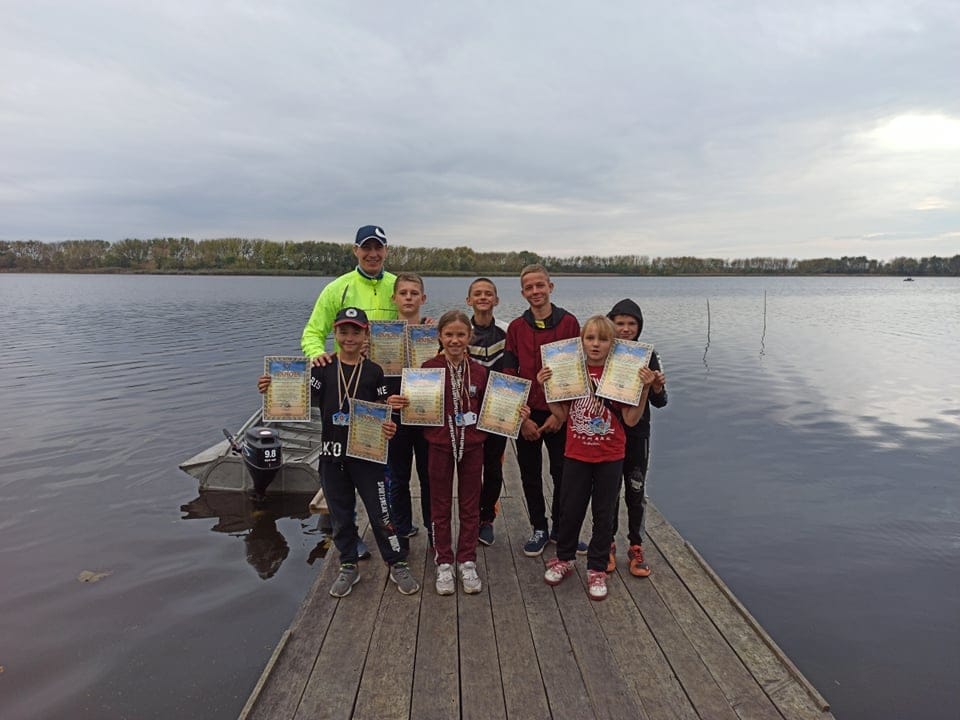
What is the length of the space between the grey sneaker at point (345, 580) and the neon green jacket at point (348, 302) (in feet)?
5.76

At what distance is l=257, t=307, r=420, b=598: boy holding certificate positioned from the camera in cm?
405

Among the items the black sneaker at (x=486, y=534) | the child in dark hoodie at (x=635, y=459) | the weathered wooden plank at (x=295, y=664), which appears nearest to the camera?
the weathered wooden plank at (x=295, y=664)

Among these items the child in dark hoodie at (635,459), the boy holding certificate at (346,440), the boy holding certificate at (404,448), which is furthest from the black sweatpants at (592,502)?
the boy holding certificate at (346,440)

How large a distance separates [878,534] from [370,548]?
25.7ft

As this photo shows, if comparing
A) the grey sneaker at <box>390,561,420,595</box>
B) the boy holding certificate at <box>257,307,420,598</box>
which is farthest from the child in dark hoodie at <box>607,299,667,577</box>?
the boy holding certificate at <box>257,307,420,598</box>

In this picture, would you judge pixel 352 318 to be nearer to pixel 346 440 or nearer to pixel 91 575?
pixel 346 440

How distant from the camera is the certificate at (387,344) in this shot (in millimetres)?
4422

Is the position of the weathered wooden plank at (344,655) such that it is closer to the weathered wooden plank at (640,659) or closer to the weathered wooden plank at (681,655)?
the weathered wooden plank at (640,659)

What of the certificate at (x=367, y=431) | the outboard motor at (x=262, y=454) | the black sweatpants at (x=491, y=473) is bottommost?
the outboard motor at (x=262, y=454)

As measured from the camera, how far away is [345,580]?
421 centimetres

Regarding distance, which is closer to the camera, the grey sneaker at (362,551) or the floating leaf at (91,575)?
the grey sneaker at (362,551)

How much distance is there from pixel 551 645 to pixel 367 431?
1.94 metres

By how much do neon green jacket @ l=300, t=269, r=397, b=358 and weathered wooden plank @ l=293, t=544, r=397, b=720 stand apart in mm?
1951

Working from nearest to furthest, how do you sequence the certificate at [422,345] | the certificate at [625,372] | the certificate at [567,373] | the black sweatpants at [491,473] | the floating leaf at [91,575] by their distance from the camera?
the certificate at [625,372] → the certificate at [567,373] → the certificate at [422,345] → the black sweatpants at [491,473] → the floating leaf at [91,575]
